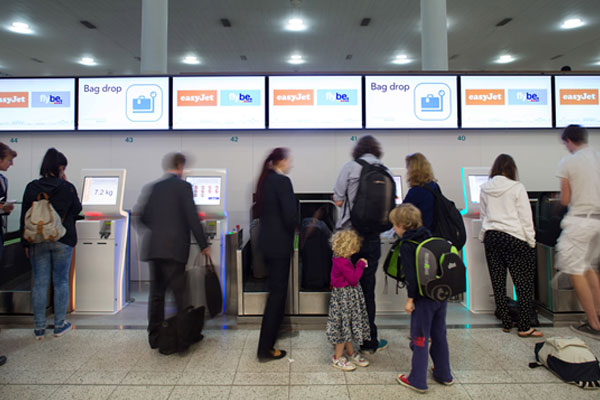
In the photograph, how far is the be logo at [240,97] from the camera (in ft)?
15.1

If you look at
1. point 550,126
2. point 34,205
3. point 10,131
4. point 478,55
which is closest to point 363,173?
point 34,205

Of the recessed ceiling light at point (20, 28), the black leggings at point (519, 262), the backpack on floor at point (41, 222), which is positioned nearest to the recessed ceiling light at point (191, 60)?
the recessed ceiling light at point (20, 28)

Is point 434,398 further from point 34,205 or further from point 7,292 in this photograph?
point 7,292

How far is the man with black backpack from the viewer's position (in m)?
2.63

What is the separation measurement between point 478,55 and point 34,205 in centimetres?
1192

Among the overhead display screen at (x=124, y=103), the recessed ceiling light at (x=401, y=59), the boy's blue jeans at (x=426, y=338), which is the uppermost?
the recessed ceiling light at (x=401, y=59)

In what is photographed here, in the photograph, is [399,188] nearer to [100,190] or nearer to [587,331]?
[587,331]

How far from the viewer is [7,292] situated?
11.6 feet

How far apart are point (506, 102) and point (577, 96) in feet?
2.89

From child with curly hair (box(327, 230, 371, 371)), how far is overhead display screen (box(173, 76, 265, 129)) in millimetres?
2496

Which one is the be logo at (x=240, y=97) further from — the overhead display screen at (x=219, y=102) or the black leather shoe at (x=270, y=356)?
the black leather shoe at (x=270, y=356)

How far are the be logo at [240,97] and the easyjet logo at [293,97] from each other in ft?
0.78

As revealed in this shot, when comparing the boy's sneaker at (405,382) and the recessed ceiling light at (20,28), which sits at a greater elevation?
the recessed ceiling light at (20,28)

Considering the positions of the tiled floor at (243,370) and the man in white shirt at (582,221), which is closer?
the tiled floor at (243,370)
